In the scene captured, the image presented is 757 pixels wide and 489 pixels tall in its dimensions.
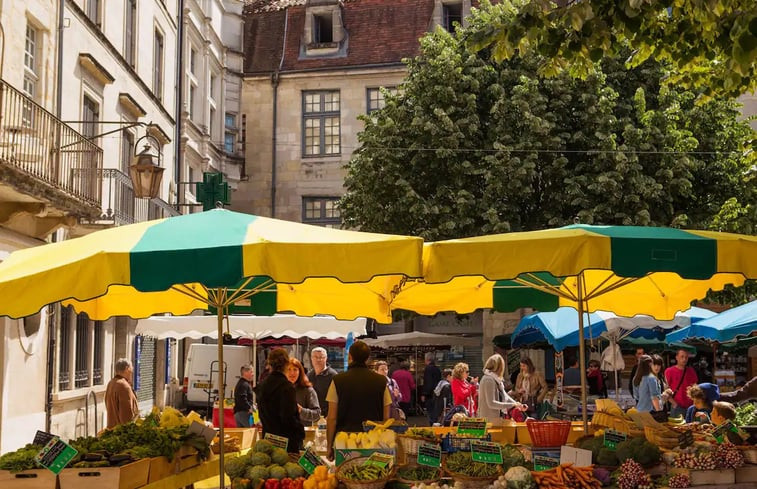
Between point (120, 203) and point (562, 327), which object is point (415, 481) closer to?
point (562, 327)

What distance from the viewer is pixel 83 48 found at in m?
19.8

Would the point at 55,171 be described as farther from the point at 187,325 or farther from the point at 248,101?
the point at 248,101

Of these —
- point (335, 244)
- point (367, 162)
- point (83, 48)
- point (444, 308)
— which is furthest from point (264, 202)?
point (335, 244)

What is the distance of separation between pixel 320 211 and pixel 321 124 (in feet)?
11.1

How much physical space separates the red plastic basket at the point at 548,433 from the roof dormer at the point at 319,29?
3113 cm

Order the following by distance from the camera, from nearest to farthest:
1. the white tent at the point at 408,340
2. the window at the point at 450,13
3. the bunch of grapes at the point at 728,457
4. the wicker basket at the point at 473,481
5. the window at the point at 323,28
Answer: the wicker basket at the point at 473,481 → the bunch of grapes at the point at 728,457 → the white tent at the point at 408,340 → the window at the point at 450,13 → the window at the point at 323,28

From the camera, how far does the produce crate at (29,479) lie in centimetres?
709

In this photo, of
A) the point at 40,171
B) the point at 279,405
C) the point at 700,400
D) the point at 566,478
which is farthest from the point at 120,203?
the point at 566,478

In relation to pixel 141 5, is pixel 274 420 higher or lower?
lower

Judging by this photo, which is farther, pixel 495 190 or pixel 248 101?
pixel 248 101

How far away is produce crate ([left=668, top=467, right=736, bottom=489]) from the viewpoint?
7.80 meters

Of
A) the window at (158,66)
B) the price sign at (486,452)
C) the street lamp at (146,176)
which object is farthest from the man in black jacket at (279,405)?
the window at (158,66)

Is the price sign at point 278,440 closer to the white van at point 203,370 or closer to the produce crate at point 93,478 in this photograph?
the produce crate at point 93,478

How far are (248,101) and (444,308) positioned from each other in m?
29.4
